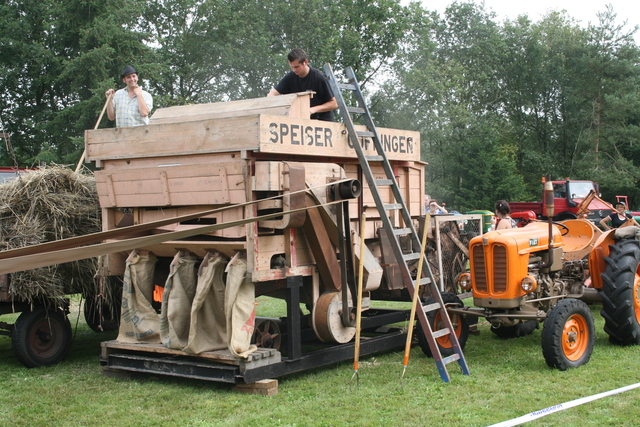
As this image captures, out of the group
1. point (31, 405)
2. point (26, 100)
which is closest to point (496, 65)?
point (26, 100)

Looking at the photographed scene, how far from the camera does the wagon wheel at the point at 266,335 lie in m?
6.55

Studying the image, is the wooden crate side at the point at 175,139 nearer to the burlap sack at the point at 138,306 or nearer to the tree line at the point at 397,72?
the burlap sack at the point at 138,306

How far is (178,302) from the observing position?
6273 millimetres

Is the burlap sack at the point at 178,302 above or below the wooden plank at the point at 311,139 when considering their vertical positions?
below

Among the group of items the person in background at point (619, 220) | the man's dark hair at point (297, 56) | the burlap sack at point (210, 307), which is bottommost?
the burlap sack at point (210, 307)

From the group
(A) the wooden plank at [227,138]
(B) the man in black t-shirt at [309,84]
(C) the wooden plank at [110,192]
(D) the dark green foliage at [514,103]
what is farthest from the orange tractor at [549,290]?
(D) the dark green foliage at [514,103]

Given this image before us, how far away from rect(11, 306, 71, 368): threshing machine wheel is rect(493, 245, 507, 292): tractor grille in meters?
4.43

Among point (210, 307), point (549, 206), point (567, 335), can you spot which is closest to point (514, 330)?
point (567, 335)

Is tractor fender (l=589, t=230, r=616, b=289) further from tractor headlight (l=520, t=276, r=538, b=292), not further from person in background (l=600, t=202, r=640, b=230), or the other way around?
tractor headlight (l=520, t=276, r=538, b=292)

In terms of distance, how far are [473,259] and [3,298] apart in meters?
4.61

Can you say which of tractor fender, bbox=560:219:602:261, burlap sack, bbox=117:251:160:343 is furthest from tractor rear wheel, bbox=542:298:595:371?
burlap sack, bbox=117:251:160:343

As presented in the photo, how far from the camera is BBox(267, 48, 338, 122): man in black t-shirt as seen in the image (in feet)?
22.8

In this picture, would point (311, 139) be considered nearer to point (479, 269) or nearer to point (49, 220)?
point (479, 269)

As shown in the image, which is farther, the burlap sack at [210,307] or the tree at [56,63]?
the tree at [56,63]
